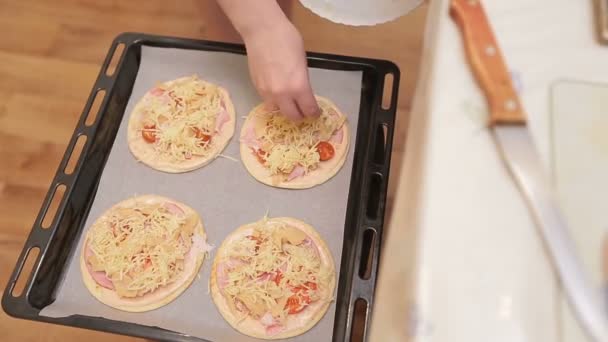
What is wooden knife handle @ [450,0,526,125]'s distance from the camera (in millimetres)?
498

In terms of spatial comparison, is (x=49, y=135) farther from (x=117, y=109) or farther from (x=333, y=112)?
(x=333, y=112)

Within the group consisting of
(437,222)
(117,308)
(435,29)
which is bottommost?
(117,308)

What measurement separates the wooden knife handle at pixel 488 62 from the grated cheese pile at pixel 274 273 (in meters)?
0.57

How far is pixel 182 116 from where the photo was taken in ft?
3.88

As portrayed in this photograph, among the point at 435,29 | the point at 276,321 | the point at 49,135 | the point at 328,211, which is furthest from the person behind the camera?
the point at 49,135

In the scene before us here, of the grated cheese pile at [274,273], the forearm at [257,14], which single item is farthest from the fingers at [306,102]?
the grated cheese pile at [274,273]

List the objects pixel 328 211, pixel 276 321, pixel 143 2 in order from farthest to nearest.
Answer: pixel 143 2 → pixel 328 211 → pixel 276 321

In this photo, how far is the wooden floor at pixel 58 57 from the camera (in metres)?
1.56

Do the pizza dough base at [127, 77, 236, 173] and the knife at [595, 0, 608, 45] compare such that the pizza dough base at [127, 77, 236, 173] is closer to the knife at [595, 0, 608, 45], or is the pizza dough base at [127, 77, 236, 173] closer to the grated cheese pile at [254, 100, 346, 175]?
the grated cheese pile at [254, 100, 346, 175]

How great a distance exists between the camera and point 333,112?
1.18 m

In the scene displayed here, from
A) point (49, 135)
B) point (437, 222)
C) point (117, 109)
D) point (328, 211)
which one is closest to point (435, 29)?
point (437, 222)

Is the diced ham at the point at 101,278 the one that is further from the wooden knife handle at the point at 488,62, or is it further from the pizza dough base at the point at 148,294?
the wooden knife handle at the point at 488,62

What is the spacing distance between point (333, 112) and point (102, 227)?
Answer: 0.53 meters

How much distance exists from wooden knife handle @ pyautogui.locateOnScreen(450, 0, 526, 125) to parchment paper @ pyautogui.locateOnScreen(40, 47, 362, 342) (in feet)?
1.92
